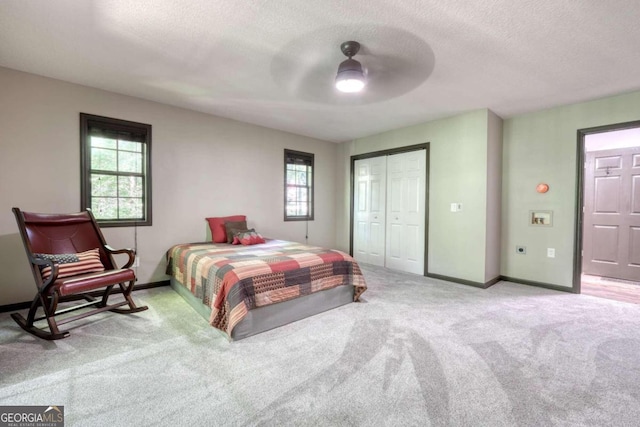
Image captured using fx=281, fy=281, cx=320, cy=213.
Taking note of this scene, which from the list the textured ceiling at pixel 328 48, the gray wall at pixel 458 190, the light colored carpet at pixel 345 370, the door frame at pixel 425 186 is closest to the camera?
the light colored carpet at pixel 345 370

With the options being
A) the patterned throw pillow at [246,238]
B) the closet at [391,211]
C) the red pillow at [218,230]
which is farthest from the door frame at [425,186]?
the red pillow at [218,230]

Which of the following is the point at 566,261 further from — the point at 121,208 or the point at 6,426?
the point at 121,208

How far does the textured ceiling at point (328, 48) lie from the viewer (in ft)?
6.36

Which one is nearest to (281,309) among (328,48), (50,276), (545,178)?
(50,276)

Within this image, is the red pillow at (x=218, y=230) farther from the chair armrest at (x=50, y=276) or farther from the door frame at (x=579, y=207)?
the door frame at (x=579, y=207)

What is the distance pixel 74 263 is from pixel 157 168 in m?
1.52

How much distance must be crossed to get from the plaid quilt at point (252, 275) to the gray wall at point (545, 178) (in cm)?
262

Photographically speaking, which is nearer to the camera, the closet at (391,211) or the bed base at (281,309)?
the bed base at (281,309)

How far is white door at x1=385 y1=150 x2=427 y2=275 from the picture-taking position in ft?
15.0

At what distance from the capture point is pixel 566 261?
3.67 metres

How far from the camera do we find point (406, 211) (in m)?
4.76

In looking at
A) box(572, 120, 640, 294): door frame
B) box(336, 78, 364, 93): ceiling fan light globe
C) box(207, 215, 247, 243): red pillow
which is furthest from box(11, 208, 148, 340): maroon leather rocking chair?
box(572, 120, 640, 294): door frame

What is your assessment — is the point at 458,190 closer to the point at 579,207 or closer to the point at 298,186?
the point at 579,207

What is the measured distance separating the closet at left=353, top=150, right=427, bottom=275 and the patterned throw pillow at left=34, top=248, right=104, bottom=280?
407 centimetres
